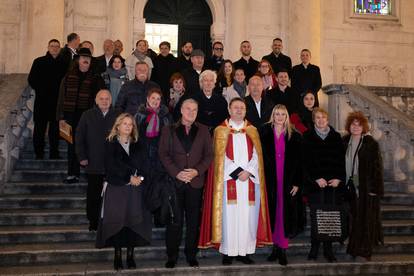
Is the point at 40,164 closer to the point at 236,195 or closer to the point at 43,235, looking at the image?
the point at 43,235

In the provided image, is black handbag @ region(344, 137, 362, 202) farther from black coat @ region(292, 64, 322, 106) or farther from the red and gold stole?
black coat @ region(292, 64, 322, 106)

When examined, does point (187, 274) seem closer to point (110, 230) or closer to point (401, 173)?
point (110, 230)

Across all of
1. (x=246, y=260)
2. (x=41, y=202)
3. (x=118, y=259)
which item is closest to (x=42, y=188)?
(x=41, y=202)

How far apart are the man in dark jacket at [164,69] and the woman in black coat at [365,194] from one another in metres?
3.81

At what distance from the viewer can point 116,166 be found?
4816 millimetres

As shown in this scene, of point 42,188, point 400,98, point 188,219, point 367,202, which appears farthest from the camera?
point 400,98

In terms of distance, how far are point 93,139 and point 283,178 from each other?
2.47m

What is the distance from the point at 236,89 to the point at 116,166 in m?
2.76

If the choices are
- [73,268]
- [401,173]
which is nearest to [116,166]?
[73,268]

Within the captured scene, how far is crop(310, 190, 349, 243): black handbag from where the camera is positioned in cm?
525

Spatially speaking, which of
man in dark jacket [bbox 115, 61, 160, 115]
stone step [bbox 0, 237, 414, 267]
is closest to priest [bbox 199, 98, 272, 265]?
stone step [bbox 0, 237, 414, 267]

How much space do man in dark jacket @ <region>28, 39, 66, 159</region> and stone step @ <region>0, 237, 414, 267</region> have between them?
7.72ft

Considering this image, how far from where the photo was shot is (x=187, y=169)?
4.91 metres

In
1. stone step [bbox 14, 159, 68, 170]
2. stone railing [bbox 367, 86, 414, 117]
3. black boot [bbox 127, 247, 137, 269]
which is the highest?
stone railing [bbox 367, 86, 414, 117]
